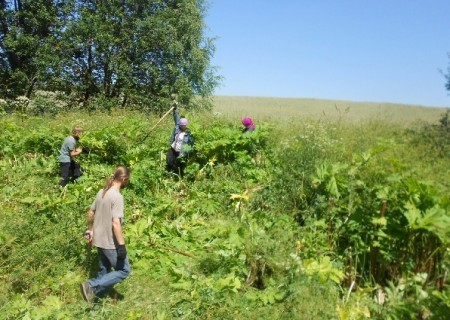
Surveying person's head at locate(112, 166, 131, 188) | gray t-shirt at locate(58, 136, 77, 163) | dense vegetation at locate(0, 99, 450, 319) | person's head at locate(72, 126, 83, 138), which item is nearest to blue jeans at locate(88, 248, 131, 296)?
dense vegetation at locate(0, 99, 450, 319)

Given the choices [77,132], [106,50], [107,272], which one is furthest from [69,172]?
[106,50]

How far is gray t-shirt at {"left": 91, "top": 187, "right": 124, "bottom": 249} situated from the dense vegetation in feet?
2.23

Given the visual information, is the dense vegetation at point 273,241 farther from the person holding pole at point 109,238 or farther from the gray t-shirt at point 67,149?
the gray t-shirt at point 67,149

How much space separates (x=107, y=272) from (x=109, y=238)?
0.49m

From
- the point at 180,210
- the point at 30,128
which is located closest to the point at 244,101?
the point at 30,128

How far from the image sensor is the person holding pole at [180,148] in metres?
8.29

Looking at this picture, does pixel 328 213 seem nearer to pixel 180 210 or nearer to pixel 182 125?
pixel 180 210

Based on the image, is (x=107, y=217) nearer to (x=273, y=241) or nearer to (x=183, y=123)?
(x=273, y=241)

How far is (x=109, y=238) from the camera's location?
4516mm

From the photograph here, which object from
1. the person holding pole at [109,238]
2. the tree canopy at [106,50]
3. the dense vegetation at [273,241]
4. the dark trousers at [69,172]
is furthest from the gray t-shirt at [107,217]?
the tree canopy at [106,50]

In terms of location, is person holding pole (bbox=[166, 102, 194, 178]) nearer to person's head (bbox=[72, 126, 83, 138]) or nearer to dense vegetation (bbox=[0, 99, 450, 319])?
dense vegetation (bbox=[0, 99, 450, 319])

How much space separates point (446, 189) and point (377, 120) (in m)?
4.85

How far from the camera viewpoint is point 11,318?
13.5 feet

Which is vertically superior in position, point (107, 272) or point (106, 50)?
point (106, 50)
